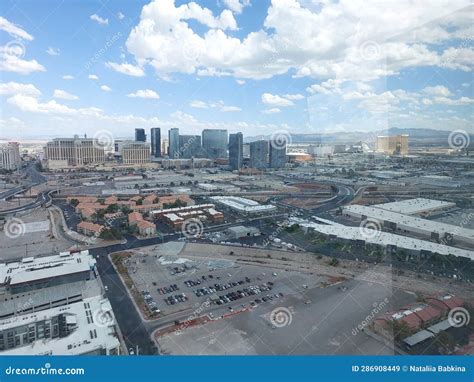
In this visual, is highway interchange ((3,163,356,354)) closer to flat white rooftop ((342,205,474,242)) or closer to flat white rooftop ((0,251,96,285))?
flat white rooftop ((0,251,96,285))

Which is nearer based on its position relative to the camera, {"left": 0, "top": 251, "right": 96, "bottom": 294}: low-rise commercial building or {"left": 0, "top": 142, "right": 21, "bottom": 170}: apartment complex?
{"left": 0, "top": 251, "right": 96, "bottom": 294}: low-rise commercial building

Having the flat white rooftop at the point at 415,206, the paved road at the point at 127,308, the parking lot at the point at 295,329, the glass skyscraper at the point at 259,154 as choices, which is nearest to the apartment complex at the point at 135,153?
the glass skyscraper at the point at 259,154

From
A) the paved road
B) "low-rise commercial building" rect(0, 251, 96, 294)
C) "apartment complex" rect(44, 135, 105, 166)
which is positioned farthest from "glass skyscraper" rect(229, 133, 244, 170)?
"low-rise commercial building" rect(0, 251, 96, 294)

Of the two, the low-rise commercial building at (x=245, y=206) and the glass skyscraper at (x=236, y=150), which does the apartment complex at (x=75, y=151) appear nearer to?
the glass skyscraper at (x=236, y=150)

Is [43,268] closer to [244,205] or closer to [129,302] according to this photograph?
[129,302]

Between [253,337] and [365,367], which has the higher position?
[365,367]

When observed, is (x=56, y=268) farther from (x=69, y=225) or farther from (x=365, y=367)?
(x=365, y=367)

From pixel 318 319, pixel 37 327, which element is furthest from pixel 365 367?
pixel 37 327
